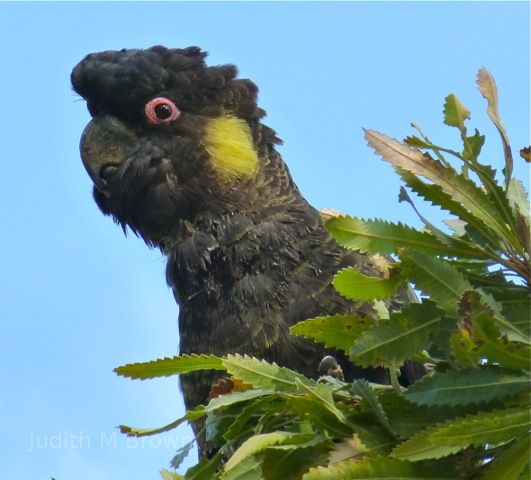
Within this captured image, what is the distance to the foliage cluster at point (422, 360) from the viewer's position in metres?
1.98

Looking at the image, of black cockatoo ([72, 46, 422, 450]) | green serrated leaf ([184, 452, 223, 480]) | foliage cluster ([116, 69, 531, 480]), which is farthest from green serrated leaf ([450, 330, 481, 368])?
black cockatoo ([72, 46, 422, 450])

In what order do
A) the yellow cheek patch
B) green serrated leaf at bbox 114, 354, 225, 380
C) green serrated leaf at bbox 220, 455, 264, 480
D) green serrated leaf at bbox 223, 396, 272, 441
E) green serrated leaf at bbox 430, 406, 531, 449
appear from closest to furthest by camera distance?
green serrated leaf at bbox 430, 406, 531, 449
green serrated leaf at bbox 220, 455, 264, 480
green serrated leaf at bbox 223, 396, 272, 441
green serrated leaf at bbox 114, 354, 225, 380
the yellow cheek patch

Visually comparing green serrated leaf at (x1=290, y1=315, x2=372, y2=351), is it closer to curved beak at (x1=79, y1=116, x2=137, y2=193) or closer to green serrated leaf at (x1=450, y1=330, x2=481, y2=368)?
green serrated leaf at (x1=450, y1=330, x2=481, y2=368)

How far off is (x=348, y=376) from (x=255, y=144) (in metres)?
1.38

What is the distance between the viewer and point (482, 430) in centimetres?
191

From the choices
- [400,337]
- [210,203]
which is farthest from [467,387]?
[210,203]

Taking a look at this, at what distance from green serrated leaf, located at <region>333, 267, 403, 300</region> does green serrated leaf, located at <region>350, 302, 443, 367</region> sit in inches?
4.6

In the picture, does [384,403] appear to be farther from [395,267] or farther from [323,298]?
[323,298]

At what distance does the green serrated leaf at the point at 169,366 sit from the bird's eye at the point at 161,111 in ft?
7.98

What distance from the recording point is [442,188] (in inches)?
91.1

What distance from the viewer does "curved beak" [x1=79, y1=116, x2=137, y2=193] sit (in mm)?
4793

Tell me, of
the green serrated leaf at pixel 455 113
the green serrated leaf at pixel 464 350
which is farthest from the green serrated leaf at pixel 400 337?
the green serrated leaf at pixel 455 113

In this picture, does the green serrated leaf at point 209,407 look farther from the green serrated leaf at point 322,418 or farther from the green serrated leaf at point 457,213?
the green serrated leaf at point 457,213

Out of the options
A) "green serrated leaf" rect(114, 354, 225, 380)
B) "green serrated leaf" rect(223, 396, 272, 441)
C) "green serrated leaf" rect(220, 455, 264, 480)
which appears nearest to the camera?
"green serrated leaf" rect(220, 455, 264, 480)
